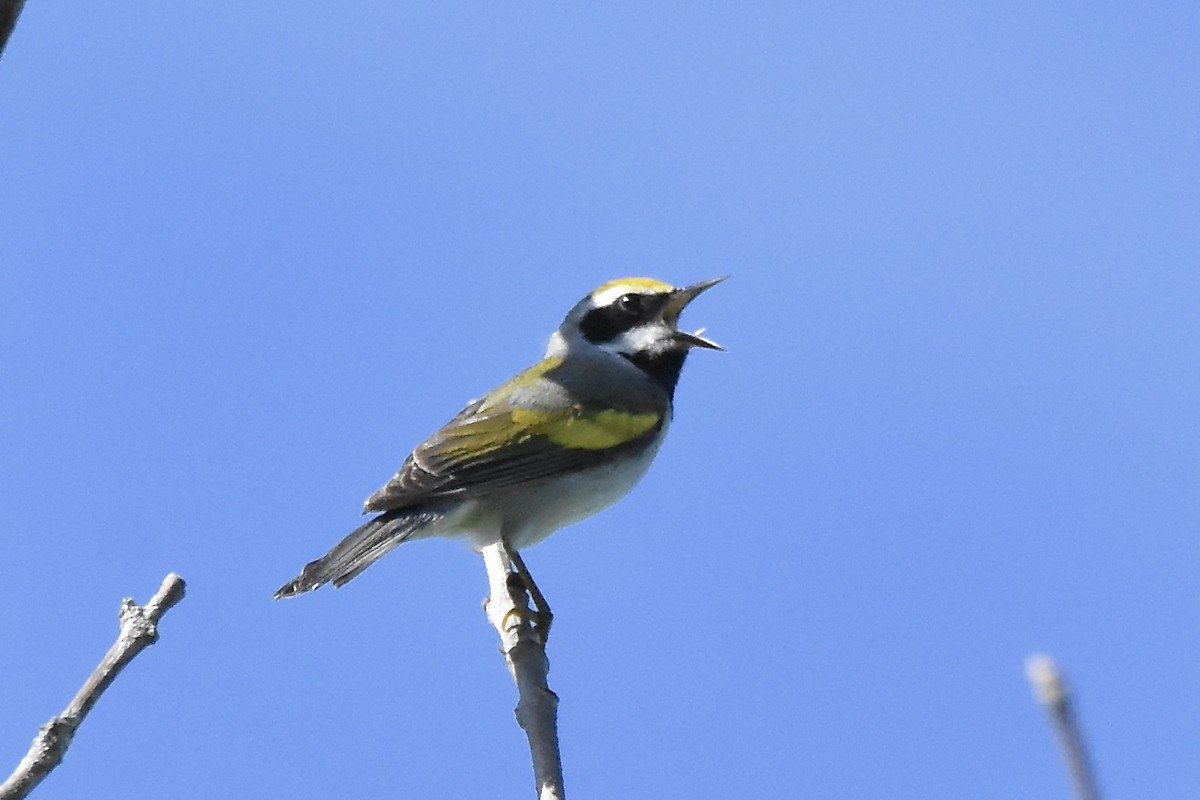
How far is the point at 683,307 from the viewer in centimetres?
877

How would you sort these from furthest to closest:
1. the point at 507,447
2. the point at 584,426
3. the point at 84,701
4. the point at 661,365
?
the point at 661,365
the point at 584,426
the point at 507,447
the point at 84,701

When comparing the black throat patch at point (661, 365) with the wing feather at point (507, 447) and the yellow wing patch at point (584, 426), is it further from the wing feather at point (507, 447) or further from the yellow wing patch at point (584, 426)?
the yellow wing patch at point (584, 426)

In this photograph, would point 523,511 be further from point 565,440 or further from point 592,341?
point 592,341

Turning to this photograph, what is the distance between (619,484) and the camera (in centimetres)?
765

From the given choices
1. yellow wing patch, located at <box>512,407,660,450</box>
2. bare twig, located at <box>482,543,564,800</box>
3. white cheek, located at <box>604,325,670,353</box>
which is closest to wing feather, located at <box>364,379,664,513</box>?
yellow wing patch, located at <box>512,407,660,450</box>

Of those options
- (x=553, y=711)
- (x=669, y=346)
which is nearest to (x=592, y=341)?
(x=669, y=346)

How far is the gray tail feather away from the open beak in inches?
94.9

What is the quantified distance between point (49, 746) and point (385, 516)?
3956 millimetres

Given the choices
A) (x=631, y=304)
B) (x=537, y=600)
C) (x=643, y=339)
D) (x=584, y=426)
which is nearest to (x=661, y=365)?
(x=643, y=339)

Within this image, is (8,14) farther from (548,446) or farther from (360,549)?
(548,446)

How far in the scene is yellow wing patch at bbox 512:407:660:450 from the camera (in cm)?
753

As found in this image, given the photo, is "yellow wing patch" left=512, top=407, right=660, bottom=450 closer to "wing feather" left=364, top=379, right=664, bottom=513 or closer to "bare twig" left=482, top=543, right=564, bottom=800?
"wing feather" left=364, top=379, right=664, bottom=513

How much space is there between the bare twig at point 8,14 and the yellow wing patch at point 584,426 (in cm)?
532

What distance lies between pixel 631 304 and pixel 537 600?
8.97 feet
